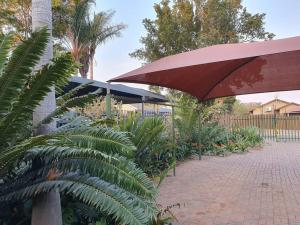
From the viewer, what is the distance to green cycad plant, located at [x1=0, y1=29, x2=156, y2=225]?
2.67 meters

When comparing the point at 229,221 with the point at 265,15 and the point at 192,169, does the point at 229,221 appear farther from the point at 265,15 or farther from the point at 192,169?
the point at 265,15

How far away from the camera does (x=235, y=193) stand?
640cm

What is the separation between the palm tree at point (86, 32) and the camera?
20625 millimetres

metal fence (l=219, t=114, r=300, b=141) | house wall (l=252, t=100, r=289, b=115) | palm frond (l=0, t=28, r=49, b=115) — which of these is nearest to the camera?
palm frond (l=0, t=28, r=49, b=115)

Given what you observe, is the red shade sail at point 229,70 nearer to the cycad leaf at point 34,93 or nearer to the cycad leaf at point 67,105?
the cycad leaf at point 67,105

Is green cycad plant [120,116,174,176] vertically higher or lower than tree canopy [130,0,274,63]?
lower

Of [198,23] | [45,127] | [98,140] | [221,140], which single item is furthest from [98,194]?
[198,23]

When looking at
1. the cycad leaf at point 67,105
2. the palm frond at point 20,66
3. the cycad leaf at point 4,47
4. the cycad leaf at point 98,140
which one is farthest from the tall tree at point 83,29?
the palm frond at point 20,66

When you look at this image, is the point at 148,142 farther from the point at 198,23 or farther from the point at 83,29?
the point at 198,23

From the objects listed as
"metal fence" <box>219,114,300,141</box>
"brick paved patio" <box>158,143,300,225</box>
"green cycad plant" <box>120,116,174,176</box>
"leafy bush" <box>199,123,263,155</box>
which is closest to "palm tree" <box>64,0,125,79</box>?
"leafy bush" <box>199,123,263,155</box>

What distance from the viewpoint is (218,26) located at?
21.8 meters

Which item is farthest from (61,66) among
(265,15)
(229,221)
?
(265,15)

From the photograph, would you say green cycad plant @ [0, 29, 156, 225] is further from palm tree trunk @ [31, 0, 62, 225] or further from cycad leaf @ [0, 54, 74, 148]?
palm tree trunk @ [31, 0, 62, 225]

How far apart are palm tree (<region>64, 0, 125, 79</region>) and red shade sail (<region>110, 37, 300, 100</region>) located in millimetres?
12671
